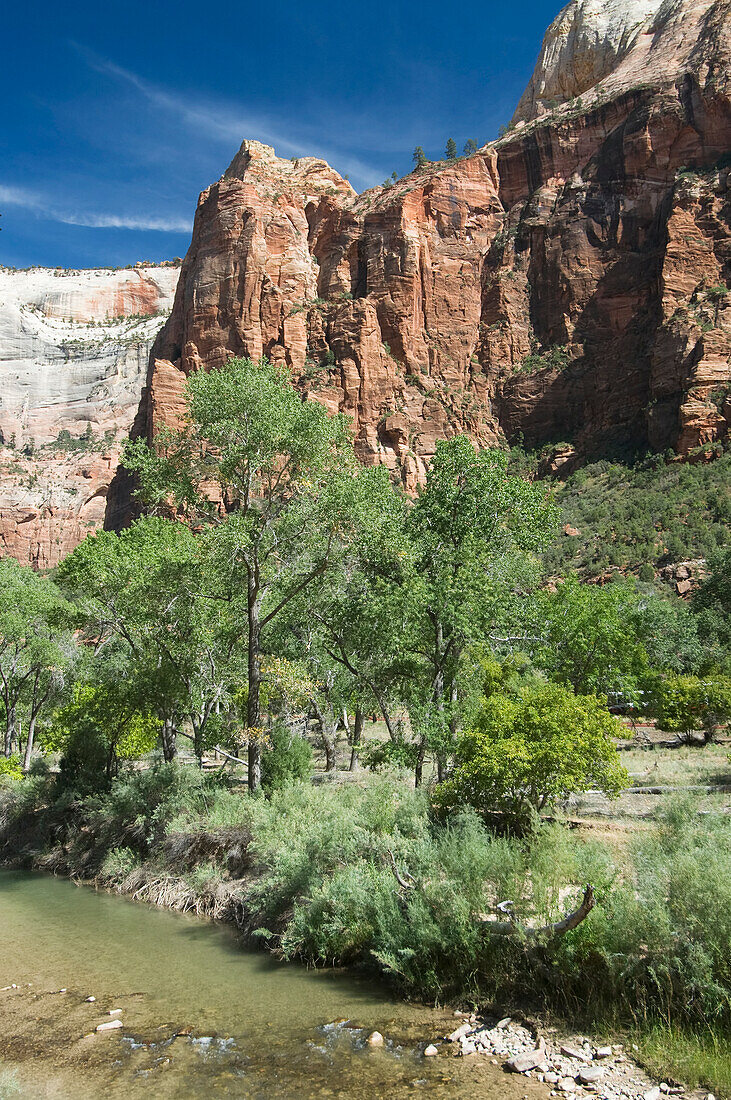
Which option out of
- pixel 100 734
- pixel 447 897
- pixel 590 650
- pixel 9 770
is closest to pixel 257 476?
pixel 100 734

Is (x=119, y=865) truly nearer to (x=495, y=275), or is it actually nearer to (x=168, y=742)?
(x=168, y=742)

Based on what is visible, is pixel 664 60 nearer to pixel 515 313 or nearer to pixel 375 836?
pixel 515 313

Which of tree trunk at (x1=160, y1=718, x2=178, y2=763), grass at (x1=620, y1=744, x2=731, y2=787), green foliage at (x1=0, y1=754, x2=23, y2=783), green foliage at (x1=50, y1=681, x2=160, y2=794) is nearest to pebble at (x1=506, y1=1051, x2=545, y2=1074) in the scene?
grass at (x1=620, y1=744, x2=731, y2=787)

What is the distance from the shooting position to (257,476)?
16.7 meters

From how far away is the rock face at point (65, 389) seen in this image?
91.5 metres

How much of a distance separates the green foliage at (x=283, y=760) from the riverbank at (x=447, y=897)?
1314mm

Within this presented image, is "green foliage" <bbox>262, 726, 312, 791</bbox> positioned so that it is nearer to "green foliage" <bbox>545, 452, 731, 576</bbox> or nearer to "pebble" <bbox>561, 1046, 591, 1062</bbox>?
"pebble" <bbox>561, 1046, 591, 1062</bbox>

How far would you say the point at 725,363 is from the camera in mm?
58062

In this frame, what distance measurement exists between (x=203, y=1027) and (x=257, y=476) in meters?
11.0

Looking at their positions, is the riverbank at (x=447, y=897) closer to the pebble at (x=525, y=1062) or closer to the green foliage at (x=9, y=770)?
the pebble at (x=525, y=1062)

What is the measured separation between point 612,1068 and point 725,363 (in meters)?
61.2

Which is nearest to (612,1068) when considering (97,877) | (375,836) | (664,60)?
(375,836)

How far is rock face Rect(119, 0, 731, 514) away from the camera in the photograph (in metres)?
68.7

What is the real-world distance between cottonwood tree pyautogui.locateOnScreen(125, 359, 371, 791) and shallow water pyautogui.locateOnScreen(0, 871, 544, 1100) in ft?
15.8
